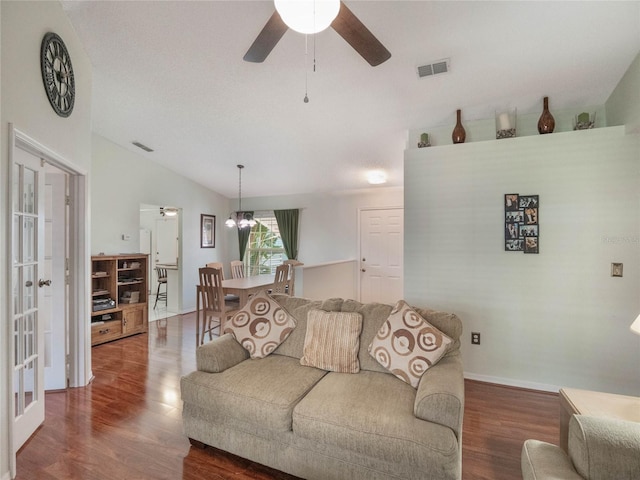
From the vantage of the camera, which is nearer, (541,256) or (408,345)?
(408,345)

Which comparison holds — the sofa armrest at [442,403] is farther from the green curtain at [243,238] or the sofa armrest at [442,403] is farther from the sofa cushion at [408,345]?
the green curtain at [243,238]

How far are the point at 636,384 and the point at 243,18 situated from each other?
442 centimetres

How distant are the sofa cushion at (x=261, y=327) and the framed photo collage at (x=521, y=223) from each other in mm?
2228

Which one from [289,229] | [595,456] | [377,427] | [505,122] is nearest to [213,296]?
[289,229]

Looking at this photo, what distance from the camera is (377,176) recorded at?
5152 millimetres

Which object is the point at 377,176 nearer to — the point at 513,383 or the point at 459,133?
the point at 459,133

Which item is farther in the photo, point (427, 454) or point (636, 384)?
point (636, 384)

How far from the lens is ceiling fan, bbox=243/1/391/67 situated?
1.54 meters

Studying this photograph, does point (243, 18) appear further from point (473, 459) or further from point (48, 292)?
point (473, 459)

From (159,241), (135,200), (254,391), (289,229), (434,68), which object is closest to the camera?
(254,391)

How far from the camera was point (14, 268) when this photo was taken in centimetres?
195

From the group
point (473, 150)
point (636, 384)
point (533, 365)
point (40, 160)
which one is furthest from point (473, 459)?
point (40, 160)

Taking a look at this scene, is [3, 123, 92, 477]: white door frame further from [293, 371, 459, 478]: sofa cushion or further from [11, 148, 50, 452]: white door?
[293, 371, 459, 478]: sofa cushion

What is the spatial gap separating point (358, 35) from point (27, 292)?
278 centimetres
